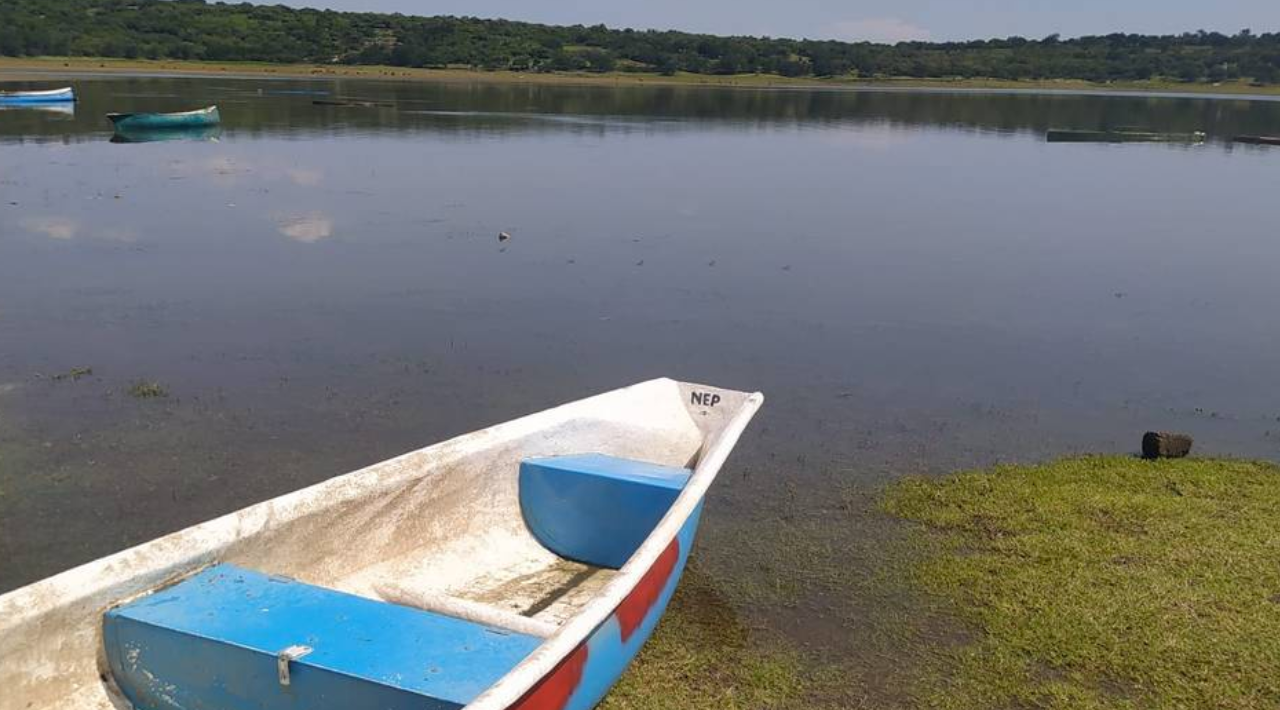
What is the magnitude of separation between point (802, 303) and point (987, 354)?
10.1 feet

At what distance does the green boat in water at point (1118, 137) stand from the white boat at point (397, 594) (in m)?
49.0

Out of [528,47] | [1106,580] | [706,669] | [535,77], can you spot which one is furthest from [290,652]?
[528,47]

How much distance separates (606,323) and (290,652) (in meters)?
9.33

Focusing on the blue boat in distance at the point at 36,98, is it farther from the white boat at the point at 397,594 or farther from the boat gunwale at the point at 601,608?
the boat gunwale at the point at 601,608

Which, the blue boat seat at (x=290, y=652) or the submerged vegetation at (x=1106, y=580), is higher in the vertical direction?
the blue boat seat at (x=290, y=652)

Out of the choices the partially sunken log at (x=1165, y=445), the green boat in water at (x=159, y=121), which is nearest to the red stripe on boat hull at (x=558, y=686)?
the partially sunken log at (x=1165, y=445)

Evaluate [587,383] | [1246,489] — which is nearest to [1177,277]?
[1246,489]

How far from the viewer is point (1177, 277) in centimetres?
1861

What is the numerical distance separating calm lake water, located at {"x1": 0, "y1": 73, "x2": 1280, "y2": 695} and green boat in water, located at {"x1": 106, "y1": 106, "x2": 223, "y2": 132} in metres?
2.88

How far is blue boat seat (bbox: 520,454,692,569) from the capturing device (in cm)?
692

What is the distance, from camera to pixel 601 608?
15.7 ft

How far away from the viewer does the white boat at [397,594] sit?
466 centimetres

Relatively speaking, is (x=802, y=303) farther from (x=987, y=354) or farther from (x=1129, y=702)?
(x=1129, y=702)

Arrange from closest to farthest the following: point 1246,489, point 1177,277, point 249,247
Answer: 1. point 1246,489
2. point 249,247
3. point 1177,277
